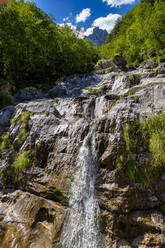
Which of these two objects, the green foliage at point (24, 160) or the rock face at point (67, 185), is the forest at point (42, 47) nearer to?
the green foliage at point (24, 160)

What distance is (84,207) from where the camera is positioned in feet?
15.2

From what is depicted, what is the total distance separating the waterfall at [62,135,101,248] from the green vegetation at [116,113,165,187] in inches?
43.8

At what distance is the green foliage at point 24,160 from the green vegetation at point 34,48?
36.9 feet

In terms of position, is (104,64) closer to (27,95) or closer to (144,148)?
Result: (27,95)

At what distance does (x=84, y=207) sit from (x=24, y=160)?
10.1ft

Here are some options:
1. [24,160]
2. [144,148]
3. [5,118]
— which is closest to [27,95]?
[5,118]

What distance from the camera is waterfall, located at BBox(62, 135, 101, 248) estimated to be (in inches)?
166

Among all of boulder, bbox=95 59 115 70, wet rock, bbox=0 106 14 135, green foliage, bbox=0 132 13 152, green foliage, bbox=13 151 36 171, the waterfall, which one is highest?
boulder, bbox=95 59 115 70

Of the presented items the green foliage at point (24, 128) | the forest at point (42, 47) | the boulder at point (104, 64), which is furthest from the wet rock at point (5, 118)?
the boulder at point (104, 64)

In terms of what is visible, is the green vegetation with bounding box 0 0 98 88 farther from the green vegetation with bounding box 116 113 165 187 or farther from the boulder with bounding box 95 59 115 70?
the green vegetation with bounding box 116 113 165 187

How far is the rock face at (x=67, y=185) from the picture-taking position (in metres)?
4.14

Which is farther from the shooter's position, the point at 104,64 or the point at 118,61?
the point at 104,64

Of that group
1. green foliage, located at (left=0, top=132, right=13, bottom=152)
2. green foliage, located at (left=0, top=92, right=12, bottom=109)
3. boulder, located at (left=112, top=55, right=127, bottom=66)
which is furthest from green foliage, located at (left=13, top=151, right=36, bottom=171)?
boulder, located at (left=112, top=55, right=127, bottom=66)

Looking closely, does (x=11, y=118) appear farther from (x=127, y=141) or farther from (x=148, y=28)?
(x=148, y=28)
